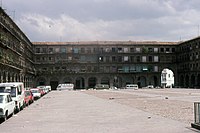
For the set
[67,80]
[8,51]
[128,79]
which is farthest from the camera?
[128,79]

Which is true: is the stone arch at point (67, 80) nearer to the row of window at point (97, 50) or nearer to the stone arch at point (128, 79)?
the row of window at point (97, 50)

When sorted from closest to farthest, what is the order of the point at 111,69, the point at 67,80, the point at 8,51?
the point at 8,51 < the point at 111,69 < the point at 67,80

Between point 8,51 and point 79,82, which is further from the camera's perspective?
point 79,82

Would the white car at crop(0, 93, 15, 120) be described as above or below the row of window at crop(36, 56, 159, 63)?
below

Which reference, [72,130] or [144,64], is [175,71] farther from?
[72,130]

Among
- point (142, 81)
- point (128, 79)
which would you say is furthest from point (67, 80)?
point (142, 81)

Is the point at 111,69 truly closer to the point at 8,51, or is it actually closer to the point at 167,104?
the point at 8,51

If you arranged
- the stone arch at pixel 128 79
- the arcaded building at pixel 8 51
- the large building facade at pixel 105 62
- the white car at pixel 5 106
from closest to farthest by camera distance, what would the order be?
the white car at pixel 5 106
the arcaded building at pixel 8 51
the large building facade at pixel 105 62
the stone arch at pixel 128 79

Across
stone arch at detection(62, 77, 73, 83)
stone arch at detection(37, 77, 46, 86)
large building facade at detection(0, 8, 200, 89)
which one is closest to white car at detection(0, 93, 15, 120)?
large building facade at detection(0, 8, 200, 89)

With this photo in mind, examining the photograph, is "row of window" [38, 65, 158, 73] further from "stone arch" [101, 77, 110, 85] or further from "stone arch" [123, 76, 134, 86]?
"stone arch" [101, 77, 110, 85]

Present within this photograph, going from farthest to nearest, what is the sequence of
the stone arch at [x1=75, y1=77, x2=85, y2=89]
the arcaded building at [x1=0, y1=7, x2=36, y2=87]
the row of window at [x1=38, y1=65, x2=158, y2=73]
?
the stone arch at [x1=75, y1=77, x2=85, y2=89] → the row of window at [x1=38, y1=65, x2=158, y2=73] → the arcaded building at [x1=0, y1=7, x2=36, y2=87]


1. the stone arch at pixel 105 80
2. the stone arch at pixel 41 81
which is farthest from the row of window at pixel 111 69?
the stone arch at pixel 41 81

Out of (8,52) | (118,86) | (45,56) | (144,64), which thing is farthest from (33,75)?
(8,52)

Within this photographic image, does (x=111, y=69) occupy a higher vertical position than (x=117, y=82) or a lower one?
higher
